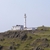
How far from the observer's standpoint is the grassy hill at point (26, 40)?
8525 cm

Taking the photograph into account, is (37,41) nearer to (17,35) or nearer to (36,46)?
(36,46)

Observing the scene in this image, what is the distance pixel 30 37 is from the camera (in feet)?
310

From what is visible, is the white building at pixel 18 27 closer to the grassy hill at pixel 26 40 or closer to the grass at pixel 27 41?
the grassy hill at pixel 26 40

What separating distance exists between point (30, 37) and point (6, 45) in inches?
376

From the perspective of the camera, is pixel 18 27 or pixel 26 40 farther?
pixel 18 27

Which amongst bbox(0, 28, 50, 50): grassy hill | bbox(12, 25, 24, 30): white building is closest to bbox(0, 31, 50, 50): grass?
bbox(0, 28, 50, 50): grassy hill

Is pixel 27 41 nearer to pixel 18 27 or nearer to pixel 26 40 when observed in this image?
pixel 26 40

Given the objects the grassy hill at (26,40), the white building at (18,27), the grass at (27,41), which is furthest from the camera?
the white building at (18,27)

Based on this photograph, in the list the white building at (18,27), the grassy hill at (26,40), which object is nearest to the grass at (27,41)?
the grassy hill at (26,40)

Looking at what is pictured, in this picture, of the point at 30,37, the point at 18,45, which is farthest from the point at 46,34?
the point at 18,45

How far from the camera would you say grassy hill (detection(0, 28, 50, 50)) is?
8525 centimetres

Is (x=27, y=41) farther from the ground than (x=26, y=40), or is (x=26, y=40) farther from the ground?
(x=26, y=40)

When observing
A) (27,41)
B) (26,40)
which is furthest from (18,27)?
(27,41)

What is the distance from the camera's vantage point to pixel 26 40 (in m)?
93.0
